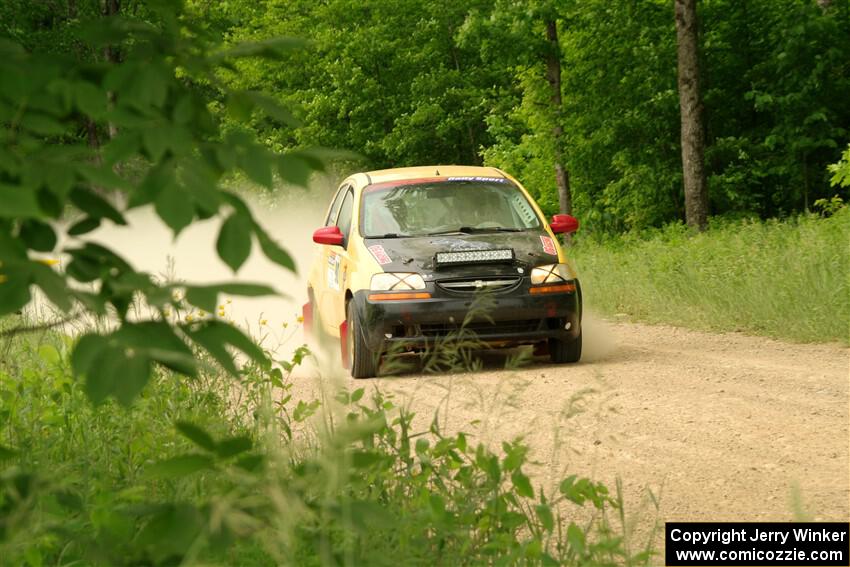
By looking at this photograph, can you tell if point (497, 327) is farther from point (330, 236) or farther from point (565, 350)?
point (330, 236)

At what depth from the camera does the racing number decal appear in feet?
41.3

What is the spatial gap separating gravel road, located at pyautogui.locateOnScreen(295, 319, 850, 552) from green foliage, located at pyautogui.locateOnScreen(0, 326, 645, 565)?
0.26 meters

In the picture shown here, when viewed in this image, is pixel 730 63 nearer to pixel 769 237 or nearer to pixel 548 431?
pixel 769 237

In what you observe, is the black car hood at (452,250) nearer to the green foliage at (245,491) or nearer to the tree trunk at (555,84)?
the green foliage at (245,491)

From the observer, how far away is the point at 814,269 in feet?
46.9

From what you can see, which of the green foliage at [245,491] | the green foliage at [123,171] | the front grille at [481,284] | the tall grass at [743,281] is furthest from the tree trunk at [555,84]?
the green foliage at [123,171]

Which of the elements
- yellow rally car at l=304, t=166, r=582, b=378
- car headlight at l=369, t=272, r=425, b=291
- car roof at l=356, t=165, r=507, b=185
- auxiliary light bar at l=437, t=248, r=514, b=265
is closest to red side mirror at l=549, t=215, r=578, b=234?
yellow rally car at l=304, t=166, r=582, b=378

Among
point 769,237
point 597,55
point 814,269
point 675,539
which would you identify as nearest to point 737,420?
point 675,539

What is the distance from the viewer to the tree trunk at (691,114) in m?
22.3

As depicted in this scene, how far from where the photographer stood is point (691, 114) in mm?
22578

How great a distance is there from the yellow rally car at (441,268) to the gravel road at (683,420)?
0.46 m

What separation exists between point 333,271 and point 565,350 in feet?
7.79

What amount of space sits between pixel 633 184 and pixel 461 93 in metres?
16.6

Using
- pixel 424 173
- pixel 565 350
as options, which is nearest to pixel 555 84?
pixel 424 173
